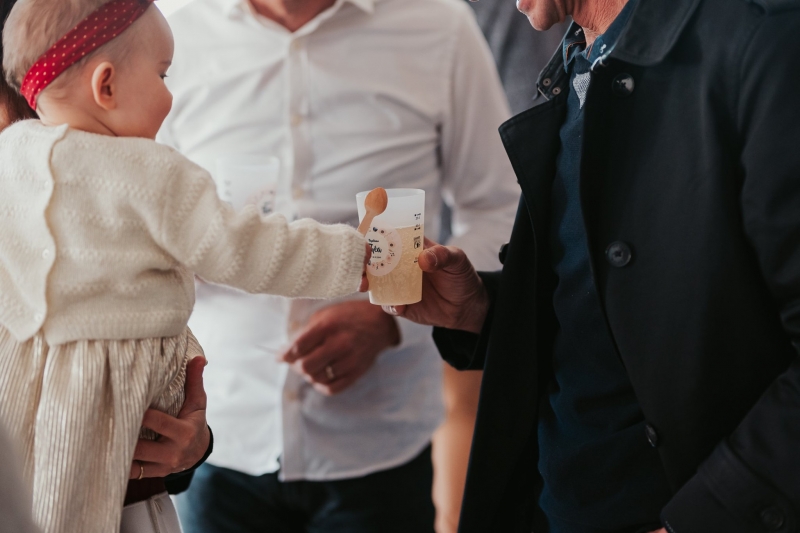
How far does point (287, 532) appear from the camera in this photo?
5.73ft

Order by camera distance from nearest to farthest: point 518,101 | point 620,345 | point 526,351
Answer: point 620,345, point 526,351, point 518,101

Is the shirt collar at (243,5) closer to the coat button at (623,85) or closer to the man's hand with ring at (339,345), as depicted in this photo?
the man's hand with ring at (339,345)

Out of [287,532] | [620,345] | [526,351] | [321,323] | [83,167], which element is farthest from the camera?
[287,532]

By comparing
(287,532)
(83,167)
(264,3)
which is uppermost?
(83,167)

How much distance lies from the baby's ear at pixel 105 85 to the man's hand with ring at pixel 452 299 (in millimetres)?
569

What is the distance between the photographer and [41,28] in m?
0.92

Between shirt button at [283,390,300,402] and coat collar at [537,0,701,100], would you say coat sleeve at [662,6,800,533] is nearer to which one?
coat collar at [537,0,701,100]

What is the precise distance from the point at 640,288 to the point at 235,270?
0.54 meters

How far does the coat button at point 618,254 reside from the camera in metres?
1.01

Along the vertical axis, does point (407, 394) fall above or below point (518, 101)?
below

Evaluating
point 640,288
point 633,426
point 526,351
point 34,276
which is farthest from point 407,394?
point 34,276

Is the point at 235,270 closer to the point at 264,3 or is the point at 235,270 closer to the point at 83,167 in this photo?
the point at 83,167

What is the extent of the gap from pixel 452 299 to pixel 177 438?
557mm

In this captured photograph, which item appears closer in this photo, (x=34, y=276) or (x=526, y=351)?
(x=34, y=276)
